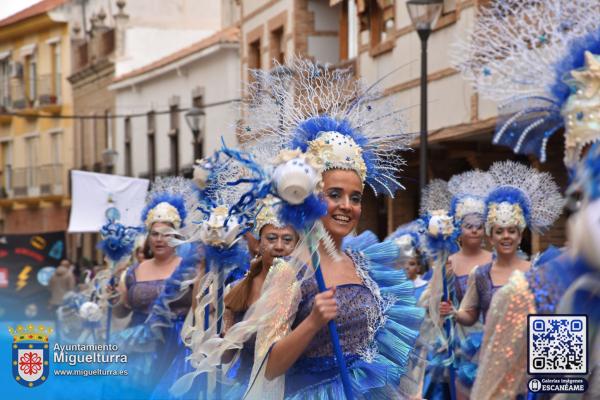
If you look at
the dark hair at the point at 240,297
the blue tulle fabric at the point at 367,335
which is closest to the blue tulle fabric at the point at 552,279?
the blue tulle fabric at the point at 367,335

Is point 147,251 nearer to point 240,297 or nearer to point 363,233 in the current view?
point 240,297

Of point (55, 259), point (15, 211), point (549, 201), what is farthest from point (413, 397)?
point (15, 211)

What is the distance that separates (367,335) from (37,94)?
51.0m

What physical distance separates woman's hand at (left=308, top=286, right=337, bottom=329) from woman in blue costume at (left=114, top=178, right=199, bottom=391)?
17.1 ft

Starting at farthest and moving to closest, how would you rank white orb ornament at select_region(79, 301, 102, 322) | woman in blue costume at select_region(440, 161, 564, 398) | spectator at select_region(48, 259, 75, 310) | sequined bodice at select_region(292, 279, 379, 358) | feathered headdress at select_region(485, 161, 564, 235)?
spectator at select_region(48, 259, 75, 310) → white orb ornament at select_region(79, 301, 102, 322) → feathered headdress at select_region(485, 161, 564, 235) → woman in blue costume at select_region(440, 161, 564, 398) → sequined bodice at select_region(292, 279, 379, 358)

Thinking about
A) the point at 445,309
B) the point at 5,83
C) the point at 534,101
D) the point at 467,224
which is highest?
the point at 5,83

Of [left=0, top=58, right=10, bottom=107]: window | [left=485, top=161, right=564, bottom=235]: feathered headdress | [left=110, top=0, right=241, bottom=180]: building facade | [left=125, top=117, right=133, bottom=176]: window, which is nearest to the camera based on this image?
[left=485, top=161, right=564, bottom=235]: feathered headdress

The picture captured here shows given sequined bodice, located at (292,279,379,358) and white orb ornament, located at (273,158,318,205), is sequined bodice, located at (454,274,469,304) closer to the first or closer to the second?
sequined bodice, located at (292,279,379,358)

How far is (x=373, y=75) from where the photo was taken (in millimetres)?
24594

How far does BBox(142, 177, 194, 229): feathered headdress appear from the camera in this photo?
12516mm

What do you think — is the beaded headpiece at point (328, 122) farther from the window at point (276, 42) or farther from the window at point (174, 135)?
the window at point (174, 135)

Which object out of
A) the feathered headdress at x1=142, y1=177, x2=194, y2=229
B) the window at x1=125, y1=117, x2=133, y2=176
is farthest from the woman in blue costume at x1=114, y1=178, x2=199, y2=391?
the window at x1=125, y1=117, x2=133, y2=176

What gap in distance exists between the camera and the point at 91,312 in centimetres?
1519

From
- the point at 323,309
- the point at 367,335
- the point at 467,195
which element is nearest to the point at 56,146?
the point at 467,195
